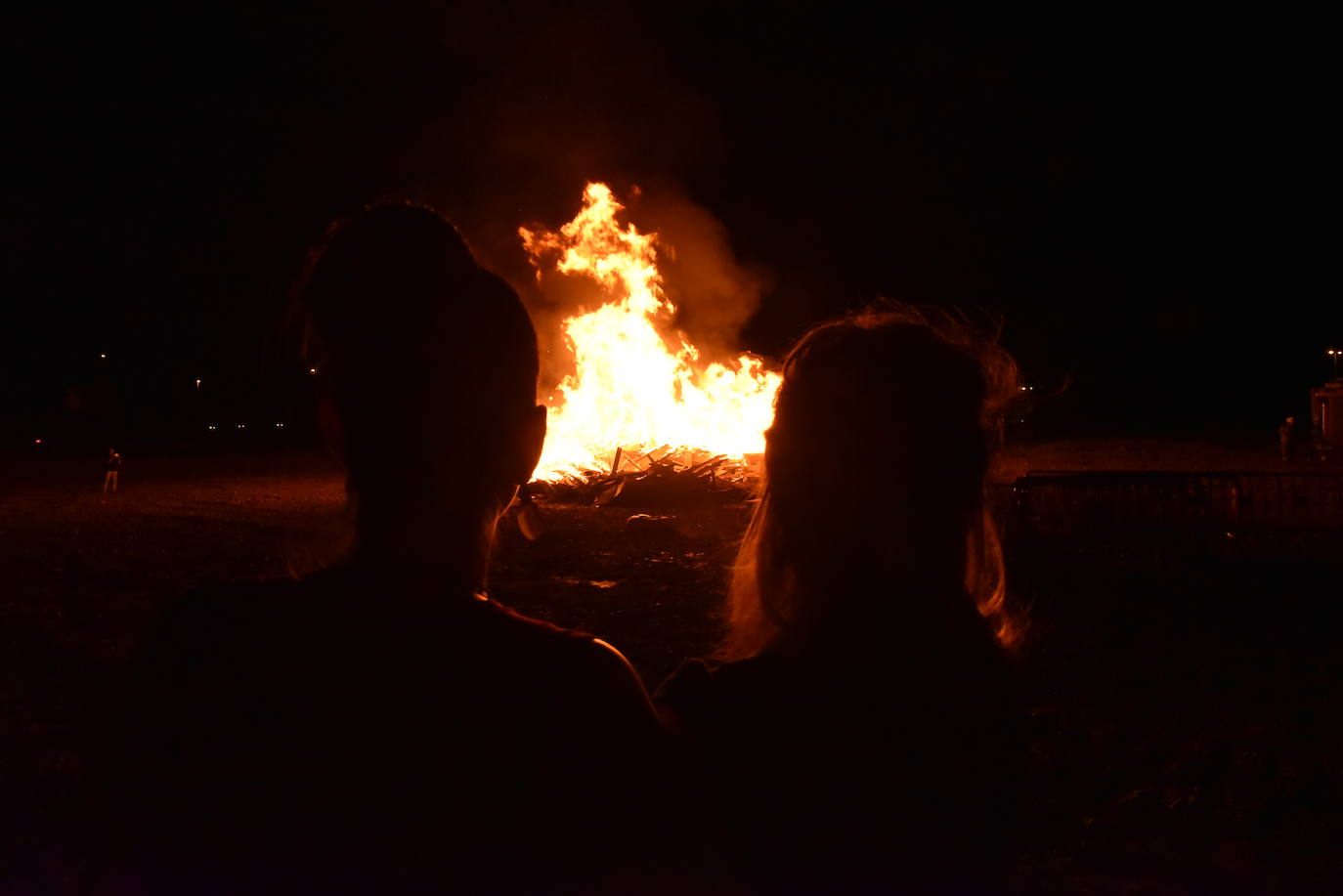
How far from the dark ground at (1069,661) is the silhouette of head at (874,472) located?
0.83 meters

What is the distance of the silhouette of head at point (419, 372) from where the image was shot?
1.16m

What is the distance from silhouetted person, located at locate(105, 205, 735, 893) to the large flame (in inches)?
773

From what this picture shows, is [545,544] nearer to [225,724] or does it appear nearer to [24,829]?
[24,829]

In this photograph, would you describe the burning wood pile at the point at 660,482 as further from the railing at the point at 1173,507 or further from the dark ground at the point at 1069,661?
the railing at the point at 1173,507

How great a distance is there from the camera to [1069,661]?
6.52m

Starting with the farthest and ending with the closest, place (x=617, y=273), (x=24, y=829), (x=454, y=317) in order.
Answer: (x=617, y=273) < (x=24, y=829) < (x=454, y=317)

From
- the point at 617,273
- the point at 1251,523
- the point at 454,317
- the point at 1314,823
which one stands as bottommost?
the point at 1314,823

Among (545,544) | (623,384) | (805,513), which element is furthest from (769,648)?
(623,384)

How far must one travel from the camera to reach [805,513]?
170 cm

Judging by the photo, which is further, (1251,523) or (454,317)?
(1251,523)

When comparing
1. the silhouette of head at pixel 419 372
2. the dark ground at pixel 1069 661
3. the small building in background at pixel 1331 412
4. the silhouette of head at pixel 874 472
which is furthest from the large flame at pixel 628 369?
the silhouette of head at pixel 419 372

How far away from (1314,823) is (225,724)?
4.72 meters

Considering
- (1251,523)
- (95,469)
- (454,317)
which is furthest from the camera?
(95,469)

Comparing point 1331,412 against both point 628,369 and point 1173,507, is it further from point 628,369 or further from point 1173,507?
point 628,369
